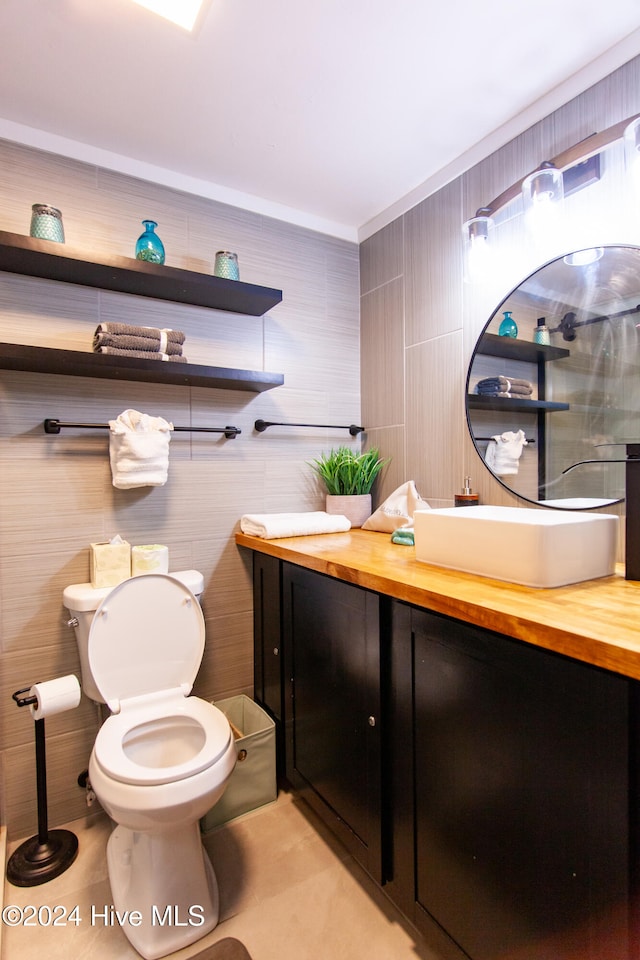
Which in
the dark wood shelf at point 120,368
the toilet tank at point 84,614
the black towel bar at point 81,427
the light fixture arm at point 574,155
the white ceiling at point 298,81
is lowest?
the toilet tank at point 84,614

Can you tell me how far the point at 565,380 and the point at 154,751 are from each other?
171 cm

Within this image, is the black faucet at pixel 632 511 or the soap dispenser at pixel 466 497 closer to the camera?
the black faucet at pixel 632 511

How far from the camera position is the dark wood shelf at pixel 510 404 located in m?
1.53

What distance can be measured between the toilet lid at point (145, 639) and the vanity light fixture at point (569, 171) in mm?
1673

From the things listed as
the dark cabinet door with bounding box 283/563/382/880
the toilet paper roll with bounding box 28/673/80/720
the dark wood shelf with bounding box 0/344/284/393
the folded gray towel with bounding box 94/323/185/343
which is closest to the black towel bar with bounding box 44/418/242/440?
the dark wood shelf with bounding box 0/344/284/393

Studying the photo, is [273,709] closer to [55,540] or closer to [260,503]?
[260,503]

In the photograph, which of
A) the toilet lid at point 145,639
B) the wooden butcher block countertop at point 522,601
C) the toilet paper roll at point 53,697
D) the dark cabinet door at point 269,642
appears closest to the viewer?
the wooden butcher block countertop at point 522,601

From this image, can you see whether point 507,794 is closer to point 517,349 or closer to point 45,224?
point 517,349

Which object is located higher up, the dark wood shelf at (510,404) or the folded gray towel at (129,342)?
the folded gray towel at (129,342)

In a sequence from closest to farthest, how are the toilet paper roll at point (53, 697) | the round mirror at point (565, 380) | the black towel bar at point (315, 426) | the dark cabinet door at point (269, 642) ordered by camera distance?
the round mirror at point (565, 380), the toilet paper roll at point (53, 697), the dark cabinet door at point (269, 642), the black towel bar at point (315, 426)

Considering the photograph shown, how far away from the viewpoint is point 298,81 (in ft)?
4.92

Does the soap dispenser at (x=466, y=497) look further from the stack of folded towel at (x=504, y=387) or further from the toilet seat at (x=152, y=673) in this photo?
the toilet seat at (x=152, y=673)

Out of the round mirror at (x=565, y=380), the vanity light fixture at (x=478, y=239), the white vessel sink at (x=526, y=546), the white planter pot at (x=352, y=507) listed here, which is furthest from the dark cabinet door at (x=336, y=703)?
the vanity light fixture at (x=478, y=239)

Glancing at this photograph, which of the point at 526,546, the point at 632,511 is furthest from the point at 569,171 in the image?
the point at 526,546
